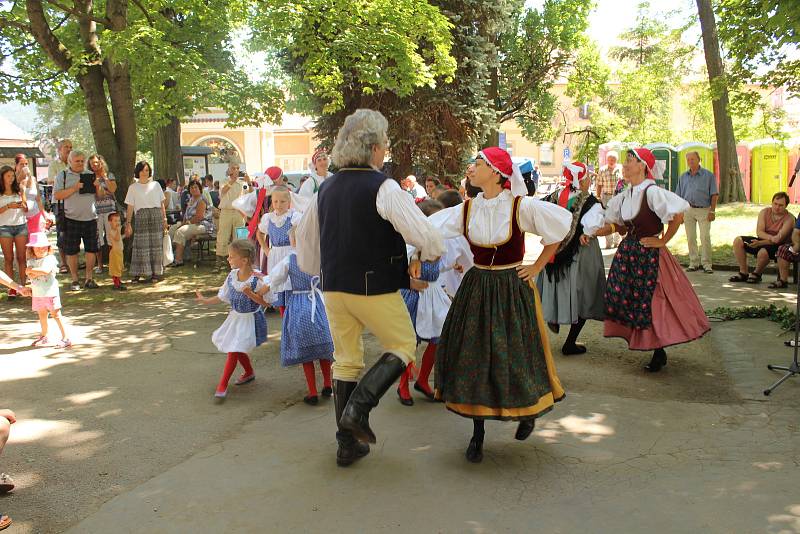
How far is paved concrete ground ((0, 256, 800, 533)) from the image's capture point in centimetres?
349

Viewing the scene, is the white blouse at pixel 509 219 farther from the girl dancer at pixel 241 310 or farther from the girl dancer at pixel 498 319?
the girl dancer at pixel 241 310

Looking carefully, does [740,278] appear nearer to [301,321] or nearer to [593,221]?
[593,221]

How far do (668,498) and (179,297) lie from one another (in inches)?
311

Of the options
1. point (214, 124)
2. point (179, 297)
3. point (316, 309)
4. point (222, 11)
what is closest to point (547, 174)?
point (214, 124)

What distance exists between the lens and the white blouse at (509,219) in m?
4.18

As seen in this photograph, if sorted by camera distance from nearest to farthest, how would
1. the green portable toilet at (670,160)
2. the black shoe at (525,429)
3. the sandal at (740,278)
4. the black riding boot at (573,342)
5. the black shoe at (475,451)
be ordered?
the black shoe at (475,451) < the black shoe at (525,429) < the black riding boot at (573,342) < the sandal at (740,278) < the green portable toilet at (670,160)

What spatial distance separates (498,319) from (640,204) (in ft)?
7.96

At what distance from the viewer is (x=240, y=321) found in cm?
564

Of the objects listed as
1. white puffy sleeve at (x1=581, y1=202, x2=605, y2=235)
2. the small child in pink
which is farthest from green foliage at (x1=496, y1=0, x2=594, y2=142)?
the small child in pink

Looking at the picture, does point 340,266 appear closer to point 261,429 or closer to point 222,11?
point 261,429

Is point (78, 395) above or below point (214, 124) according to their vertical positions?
below

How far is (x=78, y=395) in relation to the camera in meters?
5.62

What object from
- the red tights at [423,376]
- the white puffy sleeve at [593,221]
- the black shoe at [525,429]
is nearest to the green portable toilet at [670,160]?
the white puffy sleeve at [593,221]

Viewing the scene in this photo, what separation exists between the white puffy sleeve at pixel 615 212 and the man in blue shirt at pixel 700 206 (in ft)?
18.8
